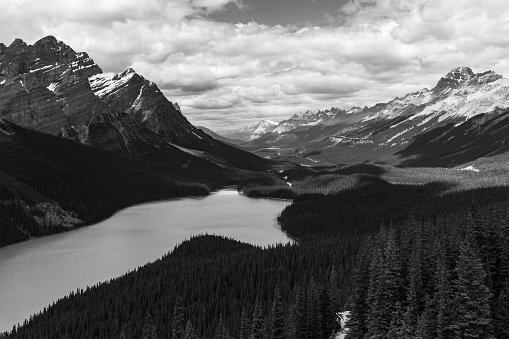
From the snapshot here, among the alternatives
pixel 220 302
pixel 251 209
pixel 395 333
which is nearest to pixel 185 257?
pixel 220 302

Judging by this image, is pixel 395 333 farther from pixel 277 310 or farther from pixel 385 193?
pixel 385 193

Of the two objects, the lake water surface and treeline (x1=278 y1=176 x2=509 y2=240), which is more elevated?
treeline (x1=278 y1=176 x2=509 y2=240)

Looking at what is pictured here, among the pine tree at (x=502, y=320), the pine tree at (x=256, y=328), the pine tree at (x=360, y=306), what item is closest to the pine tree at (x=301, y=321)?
the pine tree at (x=256, y=328)

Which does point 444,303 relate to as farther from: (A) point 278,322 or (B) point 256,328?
(B) point 256,328

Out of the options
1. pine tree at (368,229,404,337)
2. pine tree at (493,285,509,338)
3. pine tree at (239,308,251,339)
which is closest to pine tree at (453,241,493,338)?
pine tree at (493,285,509,338)

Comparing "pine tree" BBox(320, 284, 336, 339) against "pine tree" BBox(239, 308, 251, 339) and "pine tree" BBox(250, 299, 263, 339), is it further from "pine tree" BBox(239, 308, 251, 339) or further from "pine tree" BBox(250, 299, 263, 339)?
"pine tree" BBox(239, 308, 251, 339)

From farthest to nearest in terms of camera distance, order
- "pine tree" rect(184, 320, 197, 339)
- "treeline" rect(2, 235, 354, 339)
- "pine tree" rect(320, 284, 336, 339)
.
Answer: "pine tree" rect(320, 284, 336, 339), "treeline" rect(2, 235, 354, 339), "pine tree" rect(184, 320, 197, 339)

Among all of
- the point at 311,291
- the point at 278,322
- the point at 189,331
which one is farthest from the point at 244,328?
the point at 311,291
